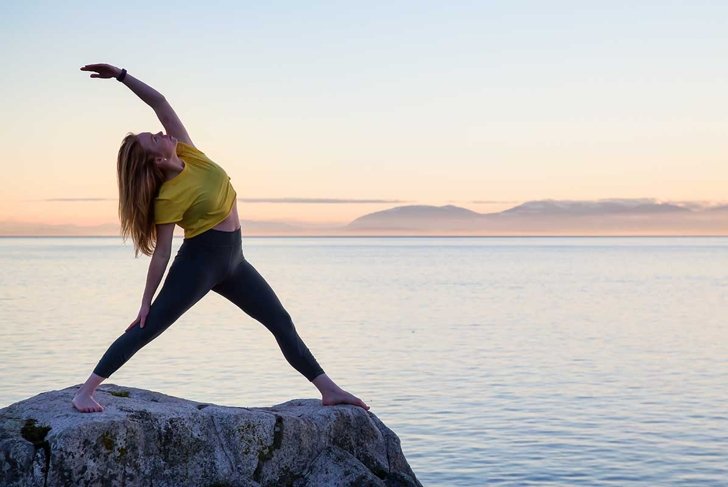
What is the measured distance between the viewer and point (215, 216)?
7922 millimetres

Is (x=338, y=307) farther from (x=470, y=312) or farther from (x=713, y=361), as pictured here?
(x=713, y=361)

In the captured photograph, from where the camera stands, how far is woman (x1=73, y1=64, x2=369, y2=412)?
7.54 metres

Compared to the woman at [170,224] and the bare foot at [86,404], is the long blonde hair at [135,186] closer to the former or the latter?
the woman at [170,224]

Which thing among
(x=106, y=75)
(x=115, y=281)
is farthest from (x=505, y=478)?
(x=115, y=281)

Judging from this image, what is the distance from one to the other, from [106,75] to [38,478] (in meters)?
3.03

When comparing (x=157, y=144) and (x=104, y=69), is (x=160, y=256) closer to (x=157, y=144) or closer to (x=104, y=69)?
(x=157, y=144)

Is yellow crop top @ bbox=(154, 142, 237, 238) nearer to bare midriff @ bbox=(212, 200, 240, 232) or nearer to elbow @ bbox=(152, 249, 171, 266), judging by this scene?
bare midriff @ bbox=(212, 200, 240, 232)

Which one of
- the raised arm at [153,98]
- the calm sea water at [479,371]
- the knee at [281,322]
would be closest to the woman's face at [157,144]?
the raised arm at [153,98]

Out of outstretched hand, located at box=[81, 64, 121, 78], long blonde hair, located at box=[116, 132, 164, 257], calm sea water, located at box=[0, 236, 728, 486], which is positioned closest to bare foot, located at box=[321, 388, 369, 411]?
long blonde hair, located at box=[116, 132, 164, 257]

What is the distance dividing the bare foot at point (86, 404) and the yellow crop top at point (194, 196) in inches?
55.6

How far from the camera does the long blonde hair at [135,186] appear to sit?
296 inches

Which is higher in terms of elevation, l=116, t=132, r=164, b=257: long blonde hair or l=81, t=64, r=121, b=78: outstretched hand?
l=81, t=64, r=121, b=78: outstretched hand

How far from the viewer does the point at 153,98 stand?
7957 millimetres

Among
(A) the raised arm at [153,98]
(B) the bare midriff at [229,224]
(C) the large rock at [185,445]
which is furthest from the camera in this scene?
(B) the bare midriff at [229,224]
